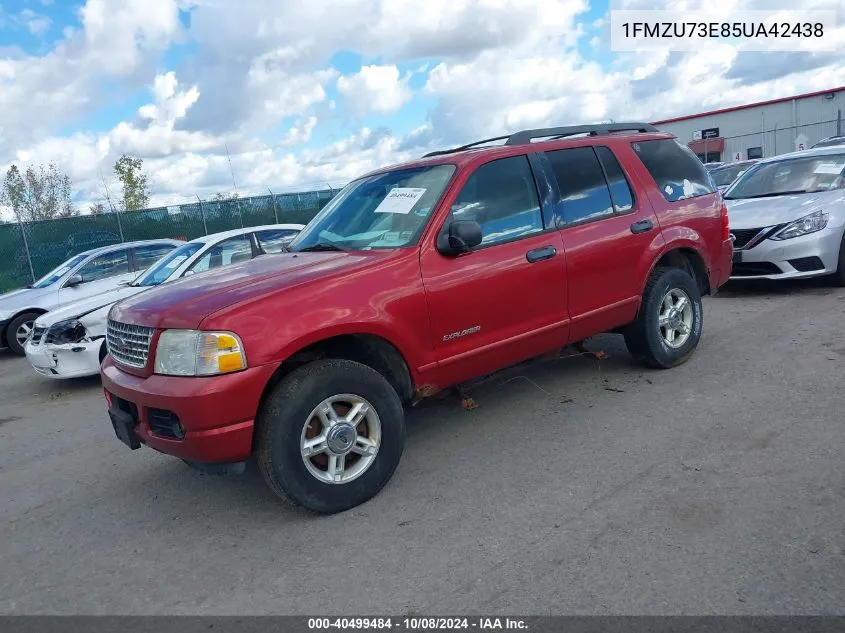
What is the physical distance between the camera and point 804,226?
8.01 metres

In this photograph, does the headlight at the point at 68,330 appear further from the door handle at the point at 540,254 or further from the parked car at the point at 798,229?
the parked car at the point at 798,229

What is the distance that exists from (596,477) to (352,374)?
4.91 feet

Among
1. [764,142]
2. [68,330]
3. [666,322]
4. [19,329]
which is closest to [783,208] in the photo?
[666,322]

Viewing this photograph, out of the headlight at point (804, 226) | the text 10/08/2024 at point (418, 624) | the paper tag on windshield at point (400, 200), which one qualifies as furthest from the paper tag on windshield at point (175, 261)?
the headlight at point (804, 226)

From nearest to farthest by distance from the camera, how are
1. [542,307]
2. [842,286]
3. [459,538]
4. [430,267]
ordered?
1. [459,538]
2. [430,267]
3. [542,307]
4. [842,286]

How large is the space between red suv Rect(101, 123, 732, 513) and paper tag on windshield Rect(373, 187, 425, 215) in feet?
0.05

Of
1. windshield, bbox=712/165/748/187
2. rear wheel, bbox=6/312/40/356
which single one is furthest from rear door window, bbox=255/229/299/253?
windshield, bbox=712/165/748/187

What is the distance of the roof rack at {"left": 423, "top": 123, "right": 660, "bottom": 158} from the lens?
5090mm

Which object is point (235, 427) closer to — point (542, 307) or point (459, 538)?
point (459, 538)

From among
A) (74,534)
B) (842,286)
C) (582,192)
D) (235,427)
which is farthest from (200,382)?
(842,286)

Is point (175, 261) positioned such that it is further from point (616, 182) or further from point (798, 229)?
point (798, 229)

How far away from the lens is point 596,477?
392 cm

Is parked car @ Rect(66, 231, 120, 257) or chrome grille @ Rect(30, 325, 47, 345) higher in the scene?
parked car @ Rect(66, 231, 120, 257)

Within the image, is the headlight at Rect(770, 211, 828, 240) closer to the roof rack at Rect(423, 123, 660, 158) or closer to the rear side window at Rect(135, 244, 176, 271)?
the roof rack at Rect(423, 123, 660, 158)
